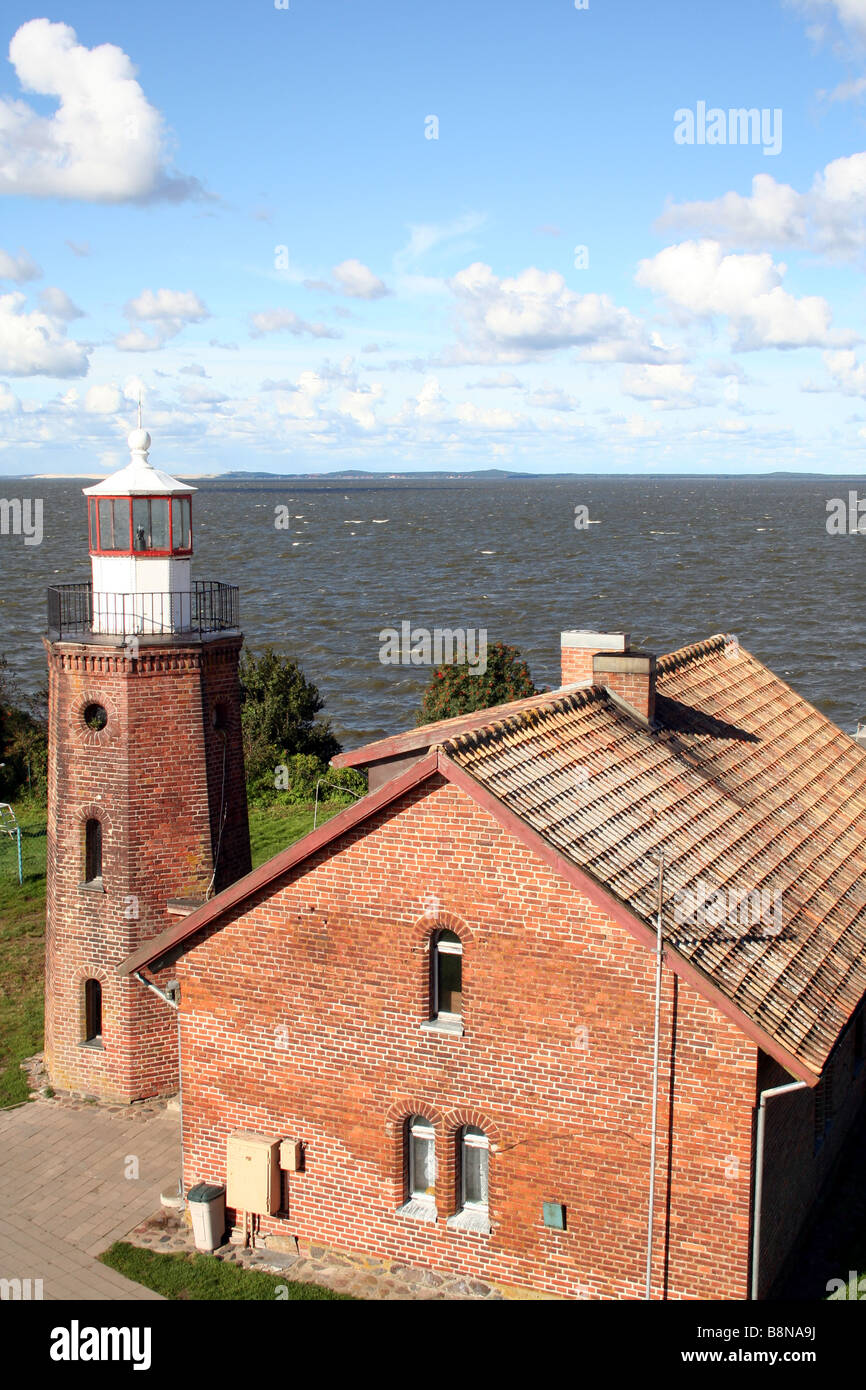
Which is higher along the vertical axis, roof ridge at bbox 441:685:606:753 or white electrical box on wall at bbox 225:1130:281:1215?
roof ridge at bbox 441:685:606:753

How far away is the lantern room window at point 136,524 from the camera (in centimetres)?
1845

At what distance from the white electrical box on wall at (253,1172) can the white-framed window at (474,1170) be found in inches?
86.7

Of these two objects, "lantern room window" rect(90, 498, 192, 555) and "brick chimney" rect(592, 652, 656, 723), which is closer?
"brick chimney" rect(592, 652, 656, 723)

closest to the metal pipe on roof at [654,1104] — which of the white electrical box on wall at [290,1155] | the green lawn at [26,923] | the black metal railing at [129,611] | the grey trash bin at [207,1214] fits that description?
the white electrical box on wall at [290,1155]

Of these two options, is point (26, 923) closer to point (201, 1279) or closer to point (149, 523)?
point (149, 523)

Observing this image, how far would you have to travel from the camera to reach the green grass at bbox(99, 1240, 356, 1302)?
14508 millimetres

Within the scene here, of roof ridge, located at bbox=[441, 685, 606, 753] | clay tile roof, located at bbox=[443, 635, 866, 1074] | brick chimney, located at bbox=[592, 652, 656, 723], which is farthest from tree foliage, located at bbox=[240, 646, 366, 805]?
roof ridge, located at bbox=[441, 685, 606, 753]

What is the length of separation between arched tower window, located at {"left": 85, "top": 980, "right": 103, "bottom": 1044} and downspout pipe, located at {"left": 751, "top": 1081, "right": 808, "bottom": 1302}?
34.5 feet

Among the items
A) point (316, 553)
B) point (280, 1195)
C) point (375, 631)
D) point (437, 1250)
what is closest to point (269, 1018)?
point (280, 1195)

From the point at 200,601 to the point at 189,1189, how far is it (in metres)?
8.08

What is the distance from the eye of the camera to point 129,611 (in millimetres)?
18797

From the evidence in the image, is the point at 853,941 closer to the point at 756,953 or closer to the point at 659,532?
the point at 756,953

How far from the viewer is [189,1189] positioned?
15938mm

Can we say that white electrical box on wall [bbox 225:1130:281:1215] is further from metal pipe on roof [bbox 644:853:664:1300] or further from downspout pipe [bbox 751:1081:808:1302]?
downspout pipe [bbox 751:1081:808:1302]
